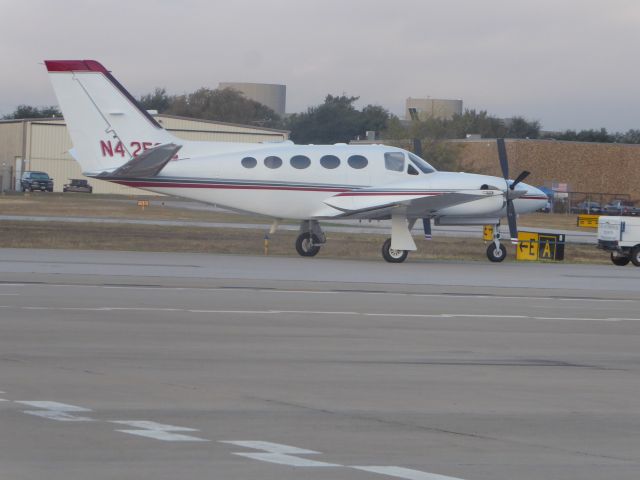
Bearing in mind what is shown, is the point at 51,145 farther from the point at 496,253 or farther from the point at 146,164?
the point at 496,253

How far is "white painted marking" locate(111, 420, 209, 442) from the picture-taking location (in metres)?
8.24

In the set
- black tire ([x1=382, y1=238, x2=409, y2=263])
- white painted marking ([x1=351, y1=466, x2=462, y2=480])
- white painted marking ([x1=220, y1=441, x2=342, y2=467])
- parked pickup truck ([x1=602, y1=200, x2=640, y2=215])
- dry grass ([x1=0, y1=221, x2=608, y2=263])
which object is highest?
parked pickup truck ([x1=602, y1=200, x2=640, y2=215])

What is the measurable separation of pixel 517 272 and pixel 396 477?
69.6ft

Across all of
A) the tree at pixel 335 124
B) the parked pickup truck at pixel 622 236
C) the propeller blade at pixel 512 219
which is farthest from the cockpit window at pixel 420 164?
the tree at pixel 335 124

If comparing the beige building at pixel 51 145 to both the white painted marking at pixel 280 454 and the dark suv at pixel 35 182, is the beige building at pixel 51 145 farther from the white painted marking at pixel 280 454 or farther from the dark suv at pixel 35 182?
the white painted marking at pixel 280 454

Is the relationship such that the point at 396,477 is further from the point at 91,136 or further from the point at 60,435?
the point at 91,136

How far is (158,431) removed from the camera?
848 centimetres

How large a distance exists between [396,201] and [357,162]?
1620 mm

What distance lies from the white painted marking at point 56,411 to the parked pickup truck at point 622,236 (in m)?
26.9

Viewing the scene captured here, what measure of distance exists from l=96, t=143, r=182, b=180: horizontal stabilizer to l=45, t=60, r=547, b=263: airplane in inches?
1.0

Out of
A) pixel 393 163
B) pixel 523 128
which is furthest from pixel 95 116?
pixel 523 128

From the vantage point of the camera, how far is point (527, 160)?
291 feet

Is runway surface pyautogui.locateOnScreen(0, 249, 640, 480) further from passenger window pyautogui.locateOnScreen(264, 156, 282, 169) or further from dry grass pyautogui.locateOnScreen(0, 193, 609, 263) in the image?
dry grass pyautogui.locateOnScreen(0, 193, 609, 263)

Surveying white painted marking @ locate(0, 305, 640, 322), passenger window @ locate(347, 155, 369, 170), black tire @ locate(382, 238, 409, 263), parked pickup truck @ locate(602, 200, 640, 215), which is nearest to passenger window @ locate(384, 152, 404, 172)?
passenger window @ locate(347, 155, 369, 170)
